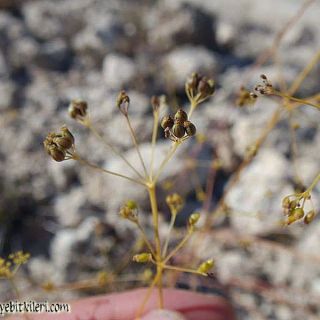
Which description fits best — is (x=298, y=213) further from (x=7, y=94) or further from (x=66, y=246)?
(x=7, y=94)

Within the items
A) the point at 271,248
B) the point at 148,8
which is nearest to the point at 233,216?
the point at 271,248

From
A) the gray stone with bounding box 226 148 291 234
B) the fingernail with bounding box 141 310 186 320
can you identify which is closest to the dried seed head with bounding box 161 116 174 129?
the fingernail with bounding box 141 310 186 320

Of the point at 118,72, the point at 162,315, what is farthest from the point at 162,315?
the point at 118,72

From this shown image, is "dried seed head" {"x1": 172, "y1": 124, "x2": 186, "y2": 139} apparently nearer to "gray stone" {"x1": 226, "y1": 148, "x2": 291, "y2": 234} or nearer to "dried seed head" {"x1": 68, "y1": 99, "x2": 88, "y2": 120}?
"dried seed head" {"x1": 68, "y1": 99, "x2": 88, "y2": 120}

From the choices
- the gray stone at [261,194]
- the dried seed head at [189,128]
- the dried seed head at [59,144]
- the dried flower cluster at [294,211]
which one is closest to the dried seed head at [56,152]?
the dried seed head at [59,144]

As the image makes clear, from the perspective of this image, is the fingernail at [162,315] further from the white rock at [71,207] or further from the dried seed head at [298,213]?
the white rock at [71,207]

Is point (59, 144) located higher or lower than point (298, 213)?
higher
